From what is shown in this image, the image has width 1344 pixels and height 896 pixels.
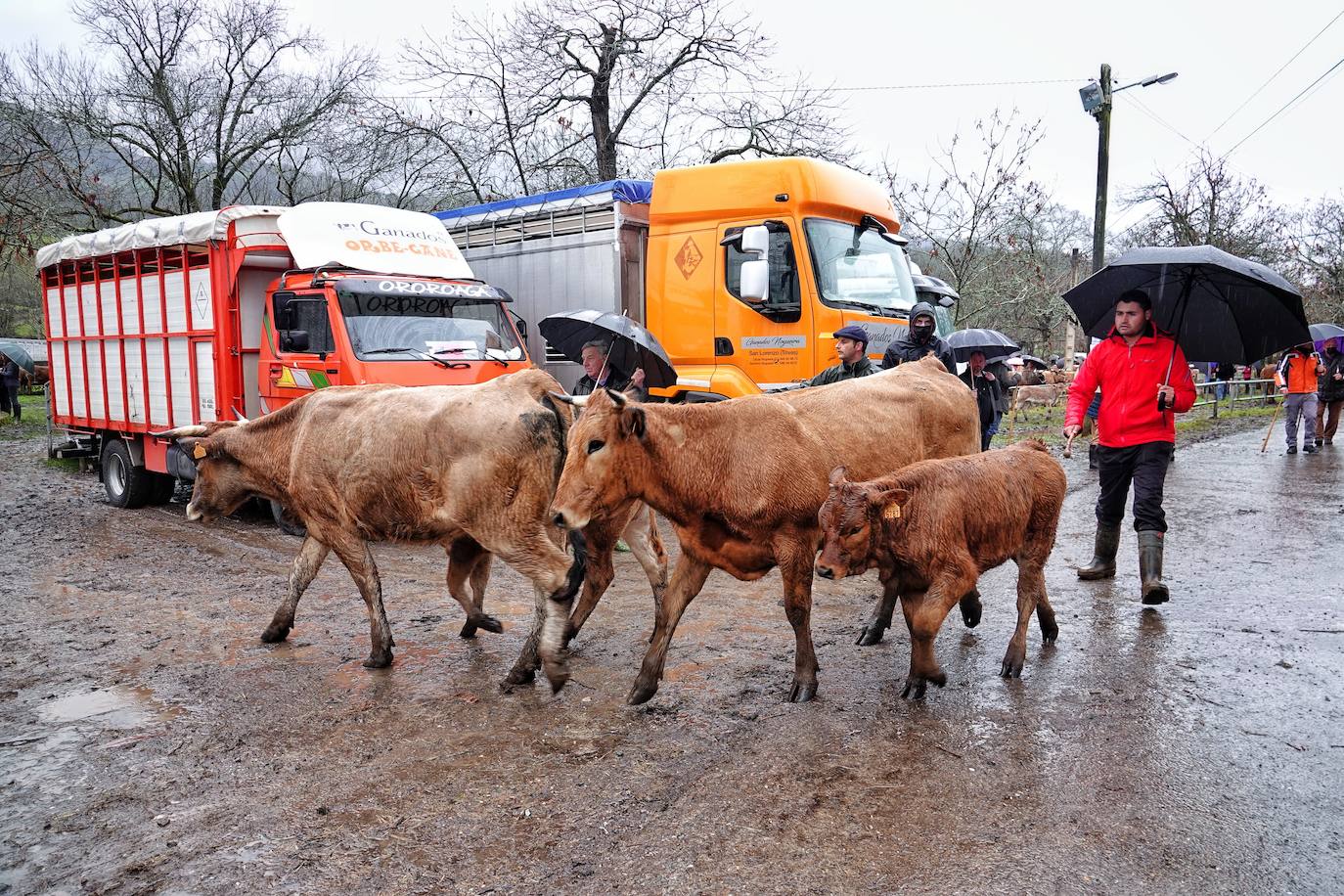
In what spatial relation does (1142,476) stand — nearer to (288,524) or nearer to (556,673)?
(556,673)

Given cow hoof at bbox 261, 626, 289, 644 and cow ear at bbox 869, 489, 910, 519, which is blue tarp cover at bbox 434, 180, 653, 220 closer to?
cow hoof at bbox 261, 626, 289, 644

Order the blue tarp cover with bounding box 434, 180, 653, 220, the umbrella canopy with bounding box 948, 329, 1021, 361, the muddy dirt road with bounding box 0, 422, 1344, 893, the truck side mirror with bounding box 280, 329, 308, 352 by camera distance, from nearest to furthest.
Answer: the muddy dirt road with bounding box 0, 422, 1344, 893
the truck side mirror with bounding box 280, 329, 308, 352
the umbrella canopy with bounding box 948, 329, 1021, 361
the blue tarp cover with bounding box 434, 180, 653, 220

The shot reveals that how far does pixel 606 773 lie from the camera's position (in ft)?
12.7

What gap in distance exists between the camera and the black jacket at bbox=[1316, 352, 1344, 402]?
15.9 m

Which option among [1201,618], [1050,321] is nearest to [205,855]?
[1201,618]

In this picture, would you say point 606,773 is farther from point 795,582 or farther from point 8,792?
point 8,792

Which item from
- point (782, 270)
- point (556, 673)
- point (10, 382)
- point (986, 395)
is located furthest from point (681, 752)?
point (10, 382)

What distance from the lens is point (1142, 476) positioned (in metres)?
6.39

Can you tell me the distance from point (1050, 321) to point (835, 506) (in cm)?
4089

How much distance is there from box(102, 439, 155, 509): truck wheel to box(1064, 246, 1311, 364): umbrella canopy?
33.4 feet

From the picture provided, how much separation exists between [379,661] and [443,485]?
3.57 ft

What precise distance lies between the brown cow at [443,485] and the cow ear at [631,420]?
1.85 ft

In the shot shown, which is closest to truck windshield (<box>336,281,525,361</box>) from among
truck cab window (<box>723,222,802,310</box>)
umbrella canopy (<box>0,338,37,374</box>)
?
truck cab window (<box>723,222,802,310</box>)

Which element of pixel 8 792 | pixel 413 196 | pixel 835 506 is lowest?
pixel 8 792
